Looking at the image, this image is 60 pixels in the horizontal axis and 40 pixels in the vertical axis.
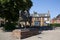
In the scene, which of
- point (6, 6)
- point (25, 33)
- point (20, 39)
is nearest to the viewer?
point (20, 39)

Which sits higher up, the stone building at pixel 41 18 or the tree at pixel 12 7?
the tree at pixel 12 7

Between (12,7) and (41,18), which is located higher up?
(12,7)

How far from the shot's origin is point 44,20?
3851 inches

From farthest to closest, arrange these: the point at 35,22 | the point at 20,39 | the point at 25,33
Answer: the point at 35,22, the point at 25,33, the point at 20,39

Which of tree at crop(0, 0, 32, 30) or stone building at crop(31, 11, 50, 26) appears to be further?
stone building at crop(31, 11, 50, 26)

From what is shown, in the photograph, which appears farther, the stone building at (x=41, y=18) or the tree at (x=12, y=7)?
the stone building at (x=41, y=18)

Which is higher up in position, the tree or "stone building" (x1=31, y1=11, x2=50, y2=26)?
the tree

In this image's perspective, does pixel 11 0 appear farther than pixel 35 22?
No

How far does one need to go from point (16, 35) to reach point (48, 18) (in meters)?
78.3

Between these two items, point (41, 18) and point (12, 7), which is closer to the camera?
point (12, 7)

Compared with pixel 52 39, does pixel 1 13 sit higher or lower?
higher

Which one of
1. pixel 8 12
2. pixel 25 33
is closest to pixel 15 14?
pixel 8 12

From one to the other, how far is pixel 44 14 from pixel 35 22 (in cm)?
841

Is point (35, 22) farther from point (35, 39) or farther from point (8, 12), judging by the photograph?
point (35, 39)
